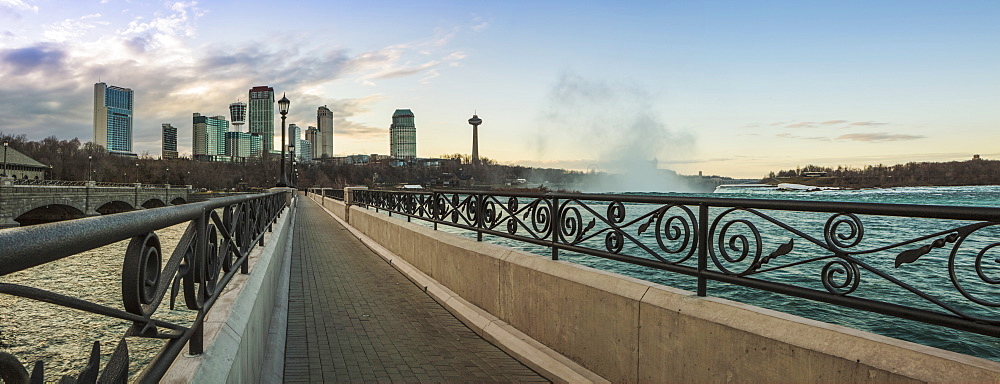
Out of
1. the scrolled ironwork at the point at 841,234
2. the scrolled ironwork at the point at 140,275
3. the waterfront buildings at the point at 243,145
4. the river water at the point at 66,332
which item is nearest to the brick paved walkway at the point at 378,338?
the river water at the point at 66,332

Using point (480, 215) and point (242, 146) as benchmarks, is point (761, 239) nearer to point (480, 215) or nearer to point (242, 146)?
point (480, 215)

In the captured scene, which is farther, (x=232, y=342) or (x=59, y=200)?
(x=59, y=200)

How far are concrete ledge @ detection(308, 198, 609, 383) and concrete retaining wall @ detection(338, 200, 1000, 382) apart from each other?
76mm

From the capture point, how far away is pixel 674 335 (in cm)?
367

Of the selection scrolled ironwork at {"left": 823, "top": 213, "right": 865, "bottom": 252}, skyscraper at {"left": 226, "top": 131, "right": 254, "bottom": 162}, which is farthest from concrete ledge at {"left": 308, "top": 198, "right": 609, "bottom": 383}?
skyscraper at {"left": 226, "top": 131, "right": 254, "bottom": 162}

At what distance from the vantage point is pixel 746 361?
10.6 ft

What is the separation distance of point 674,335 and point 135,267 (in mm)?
3198

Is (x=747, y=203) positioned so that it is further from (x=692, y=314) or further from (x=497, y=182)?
(x=497, y=182)

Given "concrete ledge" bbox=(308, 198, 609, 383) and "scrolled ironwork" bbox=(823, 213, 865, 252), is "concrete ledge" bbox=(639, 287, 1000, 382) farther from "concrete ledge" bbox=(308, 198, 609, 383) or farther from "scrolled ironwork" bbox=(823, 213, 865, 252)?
"concrete ledge" bbox=(308, 198, 609, 383)

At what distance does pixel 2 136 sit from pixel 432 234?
159 m

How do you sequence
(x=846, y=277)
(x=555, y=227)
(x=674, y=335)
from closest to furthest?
(x=846, y=277) < (x=674, y=335) < (x=555, y=227)

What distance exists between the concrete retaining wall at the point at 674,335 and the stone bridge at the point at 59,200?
4958 cm

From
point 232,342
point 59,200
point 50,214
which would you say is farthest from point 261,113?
point 232,342

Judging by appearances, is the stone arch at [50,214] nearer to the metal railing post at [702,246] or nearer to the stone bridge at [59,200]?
the stone bridge at [59,200]
